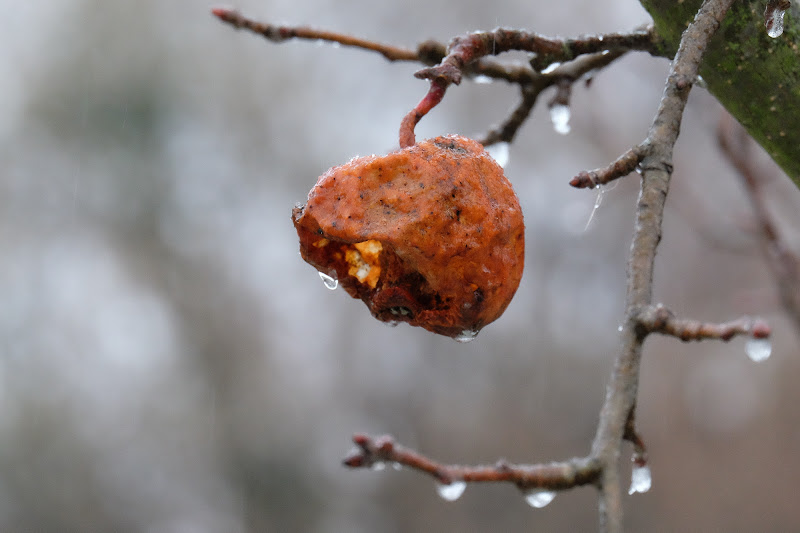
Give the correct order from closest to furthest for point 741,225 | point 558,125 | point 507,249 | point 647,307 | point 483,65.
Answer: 1. point 647,307
2. point 507,249
3. point 483,65
4. point 558,125
5. point 741,225

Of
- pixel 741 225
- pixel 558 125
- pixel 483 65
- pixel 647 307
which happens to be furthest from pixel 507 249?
pixel 741 225

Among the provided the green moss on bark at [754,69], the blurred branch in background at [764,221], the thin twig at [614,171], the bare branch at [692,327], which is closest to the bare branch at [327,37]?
the green moss on bark at [754,69]

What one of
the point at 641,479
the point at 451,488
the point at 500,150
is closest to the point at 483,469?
the point at 451,488

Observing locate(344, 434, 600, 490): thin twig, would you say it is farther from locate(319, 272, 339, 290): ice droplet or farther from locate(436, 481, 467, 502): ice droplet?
locate(319, 272, 339, 290): ice droplet

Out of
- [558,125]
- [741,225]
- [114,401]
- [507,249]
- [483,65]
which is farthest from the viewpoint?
[114,401]

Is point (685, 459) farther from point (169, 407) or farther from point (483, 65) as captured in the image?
point (483, 65)

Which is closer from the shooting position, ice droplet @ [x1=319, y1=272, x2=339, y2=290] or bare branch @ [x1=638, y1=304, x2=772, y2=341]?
bare branch @ [x1=638, y1=304, x2=772, y2=341]

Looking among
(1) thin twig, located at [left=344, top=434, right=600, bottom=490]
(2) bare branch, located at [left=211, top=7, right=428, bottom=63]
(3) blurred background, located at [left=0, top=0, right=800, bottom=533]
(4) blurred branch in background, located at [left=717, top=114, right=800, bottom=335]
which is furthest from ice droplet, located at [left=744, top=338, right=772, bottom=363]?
(3) blurred background, located at [left=0, top=0, right=800, bottom=533]
